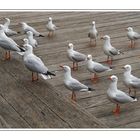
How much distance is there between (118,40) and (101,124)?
7.45 ft

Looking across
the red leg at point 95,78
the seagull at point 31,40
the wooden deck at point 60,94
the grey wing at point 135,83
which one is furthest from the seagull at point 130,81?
the seagull at point 31,40

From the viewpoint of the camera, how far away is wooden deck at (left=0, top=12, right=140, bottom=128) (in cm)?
347

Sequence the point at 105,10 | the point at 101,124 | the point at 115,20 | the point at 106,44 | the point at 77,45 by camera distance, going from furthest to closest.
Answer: the point at 105,10 < the point at 115,20 < the point at 77,45 < the point at 106,44 < the point at 101,124

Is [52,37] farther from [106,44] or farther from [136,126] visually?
[136,126]

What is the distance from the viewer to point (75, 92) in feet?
13.1

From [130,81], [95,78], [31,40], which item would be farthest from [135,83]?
[31,40]

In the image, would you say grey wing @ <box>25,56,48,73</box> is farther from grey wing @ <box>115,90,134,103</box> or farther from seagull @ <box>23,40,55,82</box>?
grey wing @ <box>115,90,134,103</box>

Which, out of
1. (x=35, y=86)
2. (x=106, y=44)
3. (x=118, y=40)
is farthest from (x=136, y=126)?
(x=118, y=40)

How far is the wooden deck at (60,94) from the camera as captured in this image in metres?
3.47

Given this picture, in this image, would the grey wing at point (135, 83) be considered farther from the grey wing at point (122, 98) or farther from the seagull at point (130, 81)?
the grey wing at point (122, 98)

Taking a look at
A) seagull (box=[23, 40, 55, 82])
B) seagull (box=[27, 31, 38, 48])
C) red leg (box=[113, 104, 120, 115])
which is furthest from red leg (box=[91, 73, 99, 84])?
seagull (box=[27, 31, 38, 48])

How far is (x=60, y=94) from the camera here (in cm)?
389

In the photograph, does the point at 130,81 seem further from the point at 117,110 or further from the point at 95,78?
the point at 95,78

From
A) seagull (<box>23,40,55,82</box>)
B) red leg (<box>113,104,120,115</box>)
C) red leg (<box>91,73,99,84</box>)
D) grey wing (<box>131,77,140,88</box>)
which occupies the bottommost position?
red leg (<box>113,104,120,115</box>)
